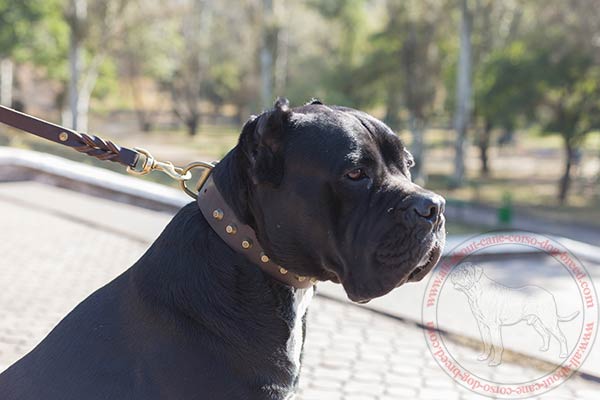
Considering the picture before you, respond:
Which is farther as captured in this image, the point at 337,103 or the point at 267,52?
the point at 337,103

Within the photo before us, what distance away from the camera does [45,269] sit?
24.2 feet

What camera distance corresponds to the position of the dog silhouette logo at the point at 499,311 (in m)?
4.84

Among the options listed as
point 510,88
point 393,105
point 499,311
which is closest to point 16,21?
point 393,105

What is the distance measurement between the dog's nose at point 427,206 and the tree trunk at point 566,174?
21166mm

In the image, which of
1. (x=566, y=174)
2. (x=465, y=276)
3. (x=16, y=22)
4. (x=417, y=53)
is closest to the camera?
(x=465, y=276)

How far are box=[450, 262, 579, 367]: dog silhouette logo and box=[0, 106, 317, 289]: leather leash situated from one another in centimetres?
278

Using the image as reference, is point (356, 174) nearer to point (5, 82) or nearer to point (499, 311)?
point (499, 311)

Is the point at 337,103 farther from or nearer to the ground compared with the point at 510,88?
nearer to the ground

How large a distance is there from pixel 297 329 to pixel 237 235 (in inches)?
15.7

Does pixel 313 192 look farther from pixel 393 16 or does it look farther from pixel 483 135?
pixel 483 135

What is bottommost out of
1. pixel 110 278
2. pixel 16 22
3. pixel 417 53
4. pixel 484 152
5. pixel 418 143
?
pixel 484 152

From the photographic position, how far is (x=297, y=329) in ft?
7.78

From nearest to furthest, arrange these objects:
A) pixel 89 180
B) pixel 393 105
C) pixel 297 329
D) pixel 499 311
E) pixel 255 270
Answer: pixel 255 270
pixel 297 329
pixel 499 311
pixel 89 180
pixel 393 105

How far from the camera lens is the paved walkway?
15.0 feet
